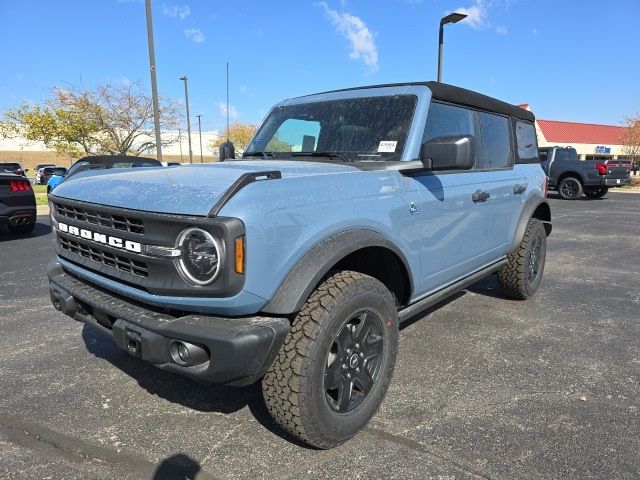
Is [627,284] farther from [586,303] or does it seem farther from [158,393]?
[158,393]

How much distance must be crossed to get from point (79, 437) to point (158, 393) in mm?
538

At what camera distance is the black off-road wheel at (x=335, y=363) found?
2.13m

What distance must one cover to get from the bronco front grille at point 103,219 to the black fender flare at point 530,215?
340cm

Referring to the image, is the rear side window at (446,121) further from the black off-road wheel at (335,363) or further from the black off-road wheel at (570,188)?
the black off-road wheel at (570,188)

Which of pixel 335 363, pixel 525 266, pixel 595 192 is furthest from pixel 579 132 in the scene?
pixel 335 363

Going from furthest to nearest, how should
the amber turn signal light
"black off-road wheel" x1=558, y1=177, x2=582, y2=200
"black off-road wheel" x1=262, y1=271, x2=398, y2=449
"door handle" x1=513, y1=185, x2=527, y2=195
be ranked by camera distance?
"black off-road wheel" x1=558, y1=177, x2=582, y2=200 < "door handle" x1=513, y1=185, x2=527, y2=195 < "black off-road wheel" x1=262, y1=271, x2=398, y2=449 < the amber turn signal light

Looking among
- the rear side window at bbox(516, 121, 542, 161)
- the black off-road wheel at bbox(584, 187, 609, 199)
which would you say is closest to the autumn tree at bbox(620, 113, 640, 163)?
the black off-road wheel at bbox(584, 187, 609, 199)

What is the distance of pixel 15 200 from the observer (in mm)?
8141

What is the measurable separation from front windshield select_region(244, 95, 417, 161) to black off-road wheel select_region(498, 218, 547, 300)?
2.15 meters

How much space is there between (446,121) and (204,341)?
2.39 meters

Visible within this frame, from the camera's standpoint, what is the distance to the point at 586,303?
4832 mm

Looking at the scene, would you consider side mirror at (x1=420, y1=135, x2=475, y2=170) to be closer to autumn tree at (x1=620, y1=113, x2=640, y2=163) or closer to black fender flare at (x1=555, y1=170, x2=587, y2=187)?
black fender flare at (x1=555, y1=170, x2=587, y2=187)

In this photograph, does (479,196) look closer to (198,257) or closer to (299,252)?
(299,252)

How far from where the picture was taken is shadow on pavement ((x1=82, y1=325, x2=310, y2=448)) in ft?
8.91
